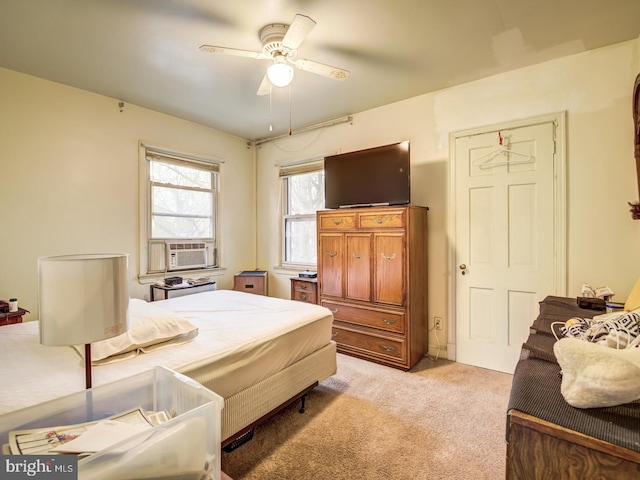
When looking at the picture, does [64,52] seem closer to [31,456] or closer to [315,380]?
[31,456]

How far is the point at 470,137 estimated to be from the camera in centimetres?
292

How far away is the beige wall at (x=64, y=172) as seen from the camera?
2.67m

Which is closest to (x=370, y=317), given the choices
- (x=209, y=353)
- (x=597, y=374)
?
(x=209, y=353)

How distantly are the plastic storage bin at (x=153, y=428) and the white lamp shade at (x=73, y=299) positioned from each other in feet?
0.78

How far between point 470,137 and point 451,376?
2275 millimetres

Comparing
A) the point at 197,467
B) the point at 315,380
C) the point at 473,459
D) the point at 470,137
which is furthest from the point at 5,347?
the point at 470,137

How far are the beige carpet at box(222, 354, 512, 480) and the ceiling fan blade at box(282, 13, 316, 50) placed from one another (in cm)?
250

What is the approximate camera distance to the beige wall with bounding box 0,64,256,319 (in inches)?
105

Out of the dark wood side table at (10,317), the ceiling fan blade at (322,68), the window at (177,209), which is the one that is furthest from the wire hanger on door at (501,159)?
the dark wood side table at (10,317)

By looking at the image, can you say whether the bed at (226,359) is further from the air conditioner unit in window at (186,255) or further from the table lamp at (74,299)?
the air conditioner unit in window at (186,255)

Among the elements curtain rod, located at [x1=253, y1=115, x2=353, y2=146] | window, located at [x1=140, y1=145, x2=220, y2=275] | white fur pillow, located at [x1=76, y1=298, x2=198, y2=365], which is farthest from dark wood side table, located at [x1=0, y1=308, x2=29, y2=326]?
curtain rod, located at [x1=253, y1=115, x2=353, y2=146]

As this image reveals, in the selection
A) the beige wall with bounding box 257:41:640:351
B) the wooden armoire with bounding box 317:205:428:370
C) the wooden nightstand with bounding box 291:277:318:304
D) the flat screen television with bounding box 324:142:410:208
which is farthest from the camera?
the wooden nightstand with bounding box 291:277:318:304

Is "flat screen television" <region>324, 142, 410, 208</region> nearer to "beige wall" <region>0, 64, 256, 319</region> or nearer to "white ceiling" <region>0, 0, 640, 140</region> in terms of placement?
"white ceiling" <region>0, 0, 640, 140</region>

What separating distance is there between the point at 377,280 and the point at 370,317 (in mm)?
392
